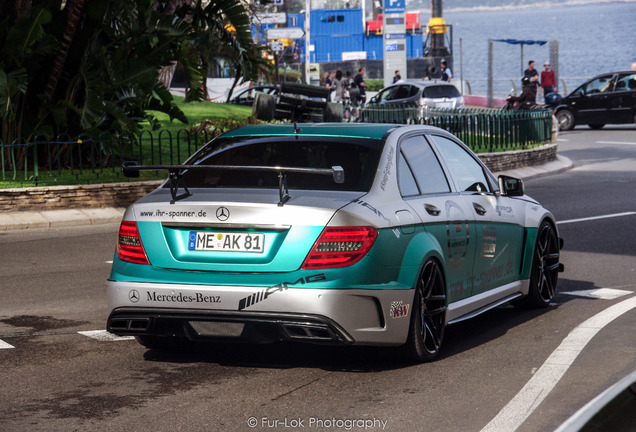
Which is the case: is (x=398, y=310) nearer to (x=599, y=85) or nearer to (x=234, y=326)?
(x=234, y=326)

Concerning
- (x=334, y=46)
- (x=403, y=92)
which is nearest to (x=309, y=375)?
(x=403, y=92)

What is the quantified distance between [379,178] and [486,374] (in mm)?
1340

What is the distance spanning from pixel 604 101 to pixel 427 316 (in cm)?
3121

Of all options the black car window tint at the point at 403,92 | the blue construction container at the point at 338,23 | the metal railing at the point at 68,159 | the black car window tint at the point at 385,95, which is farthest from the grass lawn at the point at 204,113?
the blue construction container at the point at 338,23

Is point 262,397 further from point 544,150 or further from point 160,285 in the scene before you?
point 544,150

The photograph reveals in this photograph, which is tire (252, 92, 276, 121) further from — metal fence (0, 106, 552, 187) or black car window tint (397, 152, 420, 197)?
black car window tint (397, 152, 420, 197)

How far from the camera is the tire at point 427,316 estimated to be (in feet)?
21.8

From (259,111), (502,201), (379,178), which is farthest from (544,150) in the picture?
(379,178)

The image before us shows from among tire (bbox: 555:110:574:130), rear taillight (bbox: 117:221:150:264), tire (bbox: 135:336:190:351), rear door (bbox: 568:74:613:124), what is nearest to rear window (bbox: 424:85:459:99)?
tire (bbox: 555:110:574:130)

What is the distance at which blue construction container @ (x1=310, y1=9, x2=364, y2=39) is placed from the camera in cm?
10594

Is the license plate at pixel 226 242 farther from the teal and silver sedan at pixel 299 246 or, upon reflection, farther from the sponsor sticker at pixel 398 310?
the sponsor sticker at pixel 398 310

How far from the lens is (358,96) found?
44.0m

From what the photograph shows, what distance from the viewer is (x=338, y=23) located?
107 meters

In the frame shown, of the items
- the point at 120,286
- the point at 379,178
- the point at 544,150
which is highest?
the point at 379,178
